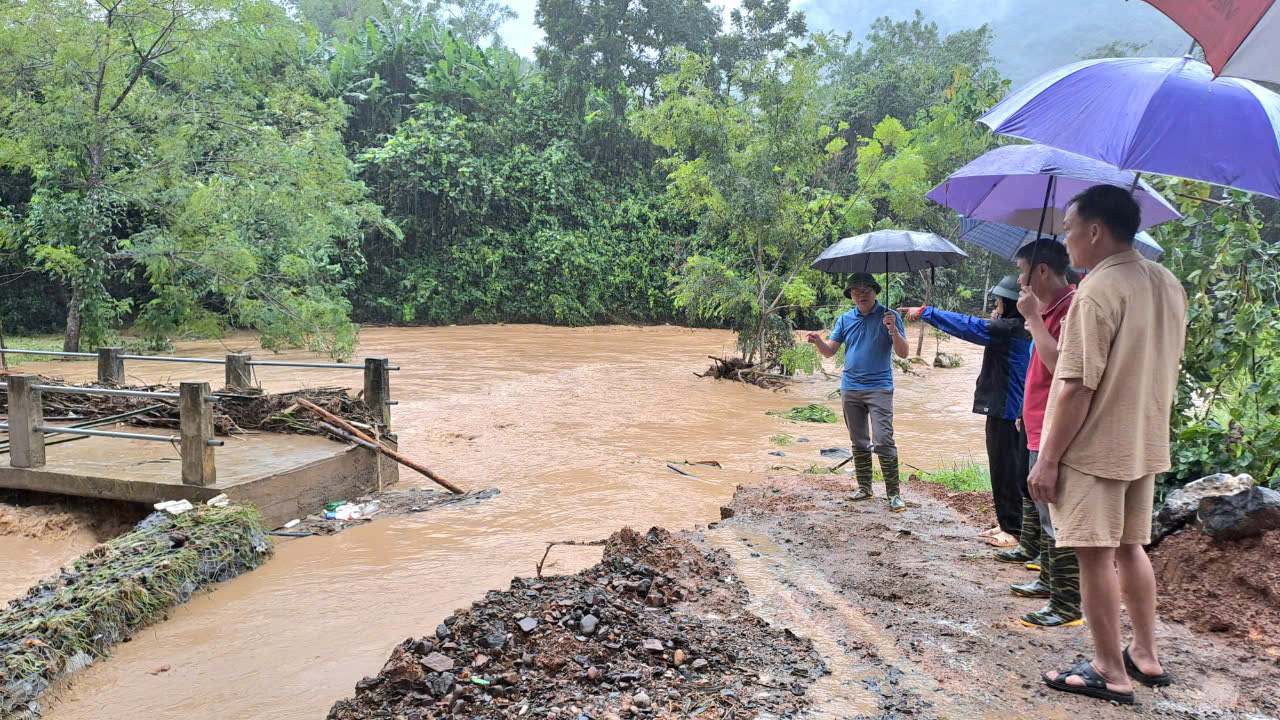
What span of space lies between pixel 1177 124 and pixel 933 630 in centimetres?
227

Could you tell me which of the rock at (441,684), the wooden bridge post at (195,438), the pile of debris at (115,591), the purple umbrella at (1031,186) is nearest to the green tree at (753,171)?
the purple umbrella at (1031,186)

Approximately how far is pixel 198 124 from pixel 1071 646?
14878mm

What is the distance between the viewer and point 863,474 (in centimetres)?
610

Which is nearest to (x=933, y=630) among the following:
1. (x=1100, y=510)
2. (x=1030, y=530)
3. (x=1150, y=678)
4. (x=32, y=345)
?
(x=1150, y=678)

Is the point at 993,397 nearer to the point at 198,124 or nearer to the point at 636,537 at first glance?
the point at 636,537

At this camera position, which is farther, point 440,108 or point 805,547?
point 440,108

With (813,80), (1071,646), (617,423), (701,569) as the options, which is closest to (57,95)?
→ (617,423)

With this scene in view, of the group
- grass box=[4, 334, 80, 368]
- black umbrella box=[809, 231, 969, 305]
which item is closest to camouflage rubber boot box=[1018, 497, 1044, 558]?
black umbrella box=[809, 231, 969, 305]

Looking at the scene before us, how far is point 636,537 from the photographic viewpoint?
15.9 ft

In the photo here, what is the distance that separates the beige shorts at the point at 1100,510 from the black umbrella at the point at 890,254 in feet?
10.5

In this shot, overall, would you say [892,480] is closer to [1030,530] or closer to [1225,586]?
[1030,530]

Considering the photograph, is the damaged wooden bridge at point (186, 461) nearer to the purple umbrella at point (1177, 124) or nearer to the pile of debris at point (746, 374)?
the purple umbrella at point (1177, 124)

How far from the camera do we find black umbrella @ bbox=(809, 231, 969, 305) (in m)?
5.93

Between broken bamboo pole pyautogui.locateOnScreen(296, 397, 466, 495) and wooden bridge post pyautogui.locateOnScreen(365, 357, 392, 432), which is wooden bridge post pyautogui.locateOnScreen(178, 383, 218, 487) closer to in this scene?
broken bamboo pole pyautogui.locateOnScreen(296, 397, 466, 495)
